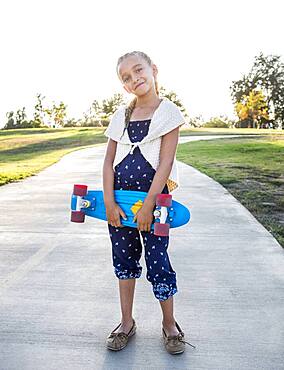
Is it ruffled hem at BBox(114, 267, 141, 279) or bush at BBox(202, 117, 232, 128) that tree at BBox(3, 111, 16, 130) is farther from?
ruffled hem at BBox(114, 267, 141, 279)

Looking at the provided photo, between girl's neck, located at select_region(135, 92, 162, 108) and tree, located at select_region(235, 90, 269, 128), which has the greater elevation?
tree, located at select_region(235, 90, 269, 128)

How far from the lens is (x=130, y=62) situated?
248 centimetres

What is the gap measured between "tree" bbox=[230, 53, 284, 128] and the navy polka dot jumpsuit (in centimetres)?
6191

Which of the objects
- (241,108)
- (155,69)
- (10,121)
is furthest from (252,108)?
(155,69)

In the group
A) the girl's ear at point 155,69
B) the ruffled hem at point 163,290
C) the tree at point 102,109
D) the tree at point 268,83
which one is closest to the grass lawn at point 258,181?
the ruffled hem at point 163,290

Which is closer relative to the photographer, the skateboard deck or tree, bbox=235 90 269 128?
the skateboard deck

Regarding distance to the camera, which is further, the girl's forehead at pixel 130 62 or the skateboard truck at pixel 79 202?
the skateboard truck at pixel 79 202

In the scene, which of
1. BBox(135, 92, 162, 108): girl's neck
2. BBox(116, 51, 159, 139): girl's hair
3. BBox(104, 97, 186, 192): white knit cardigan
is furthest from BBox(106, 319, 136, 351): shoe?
BBox(135, 92, 162, 108): girl's neck

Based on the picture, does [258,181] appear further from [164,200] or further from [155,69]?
[164,200]

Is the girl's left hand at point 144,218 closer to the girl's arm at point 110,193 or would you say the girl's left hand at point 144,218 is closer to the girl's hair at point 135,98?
the girl's arm at point 110,193

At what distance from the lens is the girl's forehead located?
8.15 feet

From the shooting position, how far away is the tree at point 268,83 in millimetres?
63219

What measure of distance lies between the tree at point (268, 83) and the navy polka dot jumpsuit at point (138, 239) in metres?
61.9

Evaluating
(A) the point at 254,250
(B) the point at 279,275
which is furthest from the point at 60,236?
(B) the point at 279,275
